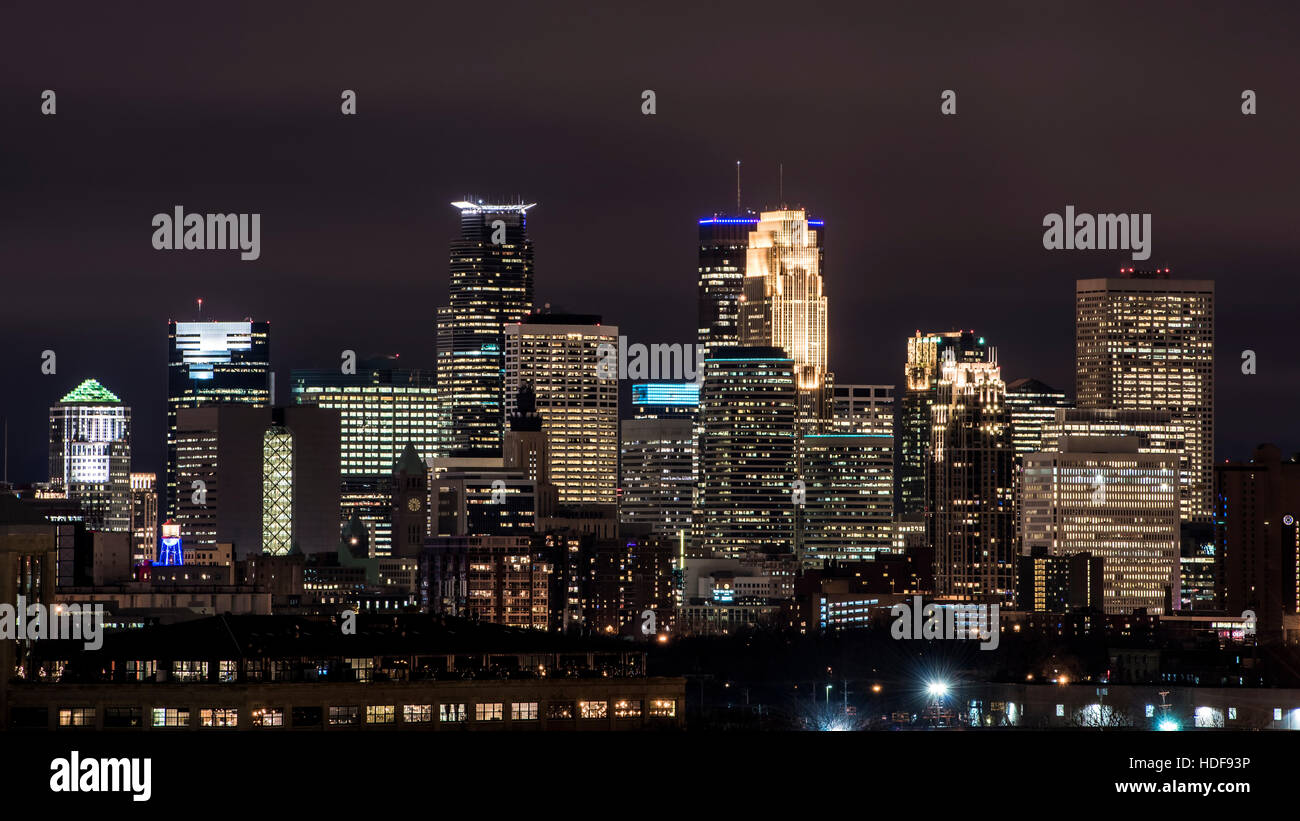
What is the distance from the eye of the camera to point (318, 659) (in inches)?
3875

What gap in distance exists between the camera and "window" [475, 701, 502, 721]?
323ft

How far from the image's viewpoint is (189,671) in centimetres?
9519

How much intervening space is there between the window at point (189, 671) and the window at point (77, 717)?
532 cm

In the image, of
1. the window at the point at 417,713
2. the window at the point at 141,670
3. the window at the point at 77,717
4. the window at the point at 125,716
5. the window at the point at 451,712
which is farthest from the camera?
the window at the point at 451,712

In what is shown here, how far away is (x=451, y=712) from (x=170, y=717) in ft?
37.7

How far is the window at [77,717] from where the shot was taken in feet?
285

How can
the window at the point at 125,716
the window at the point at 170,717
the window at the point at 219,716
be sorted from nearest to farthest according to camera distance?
the window at the point at 125,716 → the window at the point at 170,717 → the window at the point at 219,716

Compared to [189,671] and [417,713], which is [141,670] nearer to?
[189,671]

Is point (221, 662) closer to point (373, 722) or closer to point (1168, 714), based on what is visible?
point (373, 722)

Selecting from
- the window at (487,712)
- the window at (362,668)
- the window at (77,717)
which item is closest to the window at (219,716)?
the window at (77,717)

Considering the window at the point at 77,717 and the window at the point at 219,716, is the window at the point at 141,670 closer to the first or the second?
the window at the point at 219,716
